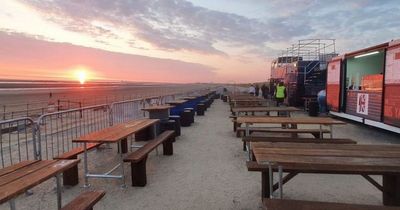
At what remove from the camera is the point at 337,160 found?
368 centimetres

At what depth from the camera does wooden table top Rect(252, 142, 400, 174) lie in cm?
352

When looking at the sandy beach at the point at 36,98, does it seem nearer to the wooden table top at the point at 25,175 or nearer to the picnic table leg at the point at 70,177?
the picnic table leg at the point at 70,177

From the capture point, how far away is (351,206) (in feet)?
9.37

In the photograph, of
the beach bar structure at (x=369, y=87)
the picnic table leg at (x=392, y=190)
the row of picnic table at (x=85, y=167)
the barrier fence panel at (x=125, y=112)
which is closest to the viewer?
the row of picnic table at (x=85, y=167)

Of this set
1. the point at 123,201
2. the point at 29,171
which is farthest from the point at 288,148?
the point at 29,171

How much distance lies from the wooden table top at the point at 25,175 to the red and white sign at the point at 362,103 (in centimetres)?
1068

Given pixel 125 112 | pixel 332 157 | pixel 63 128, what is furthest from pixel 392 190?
pixel 125 112

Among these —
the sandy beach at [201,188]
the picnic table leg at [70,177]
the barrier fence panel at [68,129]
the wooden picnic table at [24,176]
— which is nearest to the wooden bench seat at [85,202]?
the wooden picnic table at [24,176]

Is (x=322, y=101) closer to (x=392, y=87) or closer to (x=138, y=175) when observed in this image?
(x=392, y=87)

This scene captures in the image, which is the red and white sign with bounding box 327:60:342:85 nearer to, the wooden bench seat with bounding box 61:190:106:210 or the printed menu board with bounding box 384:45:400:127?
the printed menu board with bounding box 384:45:400:127

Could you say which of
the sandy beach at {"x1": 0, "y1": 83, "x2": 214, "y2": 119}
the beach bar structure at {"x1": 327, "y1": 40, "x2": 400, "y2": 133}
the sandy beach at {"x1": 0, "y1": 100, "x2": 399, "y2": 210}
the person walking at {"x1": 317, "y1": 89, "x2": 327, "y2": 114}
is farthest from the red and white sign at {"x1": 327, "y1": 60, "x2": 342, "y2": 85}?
the sandy beach at {"x1": 0, "y1": 83, "x2": 214, "y2": 119}

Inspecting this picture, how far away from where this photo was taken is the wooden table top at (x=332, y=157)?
11.6 ft

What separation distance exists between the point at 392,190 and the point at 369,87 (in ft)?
32.0

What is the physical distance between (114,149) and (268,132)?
3709 millimetres
